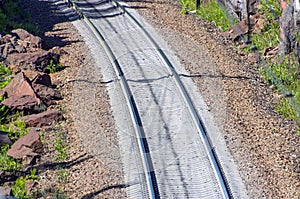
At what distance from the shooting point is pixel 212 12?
20.5m

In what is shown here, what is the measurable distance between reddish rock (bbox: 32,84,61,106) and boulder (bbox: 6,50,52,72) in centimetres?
170

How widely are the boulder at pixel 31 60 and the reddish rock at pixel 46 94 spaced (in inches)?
66.9

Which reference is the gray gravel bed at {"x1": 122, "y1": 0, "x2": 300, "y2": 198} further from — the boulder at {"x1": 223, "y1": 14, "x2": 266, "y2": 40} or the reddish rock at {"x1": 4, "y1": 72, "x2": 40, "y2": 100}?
the reddish rock at {"x1": 4, "y1": 72, "x2": 40, "y2": 100}

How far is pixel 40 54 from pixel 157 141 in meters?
5.60

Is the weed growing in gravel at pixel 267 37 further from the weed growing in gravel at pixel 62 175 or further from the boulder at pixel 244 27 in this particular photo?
the weed growing in gravel at pixel 62 175

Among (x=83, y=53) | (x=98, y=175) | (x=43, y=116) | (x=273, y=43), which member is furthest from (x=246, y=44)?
(x=98, y=175)

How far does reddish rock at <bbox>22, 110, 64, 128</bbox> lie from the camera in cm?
1306

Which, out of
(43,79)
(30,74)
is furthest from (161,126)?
(30,74)


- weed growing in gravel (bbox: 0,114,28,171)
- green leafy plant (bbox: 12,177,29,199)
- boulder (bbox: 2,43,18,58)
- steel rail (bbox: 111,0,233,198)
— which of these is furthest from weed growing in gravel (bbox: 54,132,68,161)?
boulder (bbox: 2,43,18,58)

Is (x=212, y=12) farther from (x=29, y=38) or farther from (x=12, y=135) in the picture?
(x=12, y=135)

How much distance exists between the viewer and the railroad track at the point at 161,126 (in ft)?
35.6

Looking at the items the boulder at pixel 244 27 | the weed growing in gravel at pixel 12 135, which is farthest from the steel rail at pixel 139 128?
the boulder at pixel 244 27

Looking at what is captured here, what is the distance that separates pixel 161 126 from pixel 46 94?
3.07 metres

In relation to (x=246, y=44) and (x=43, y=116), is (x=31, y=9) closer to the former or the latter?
(x=246, y=44)
